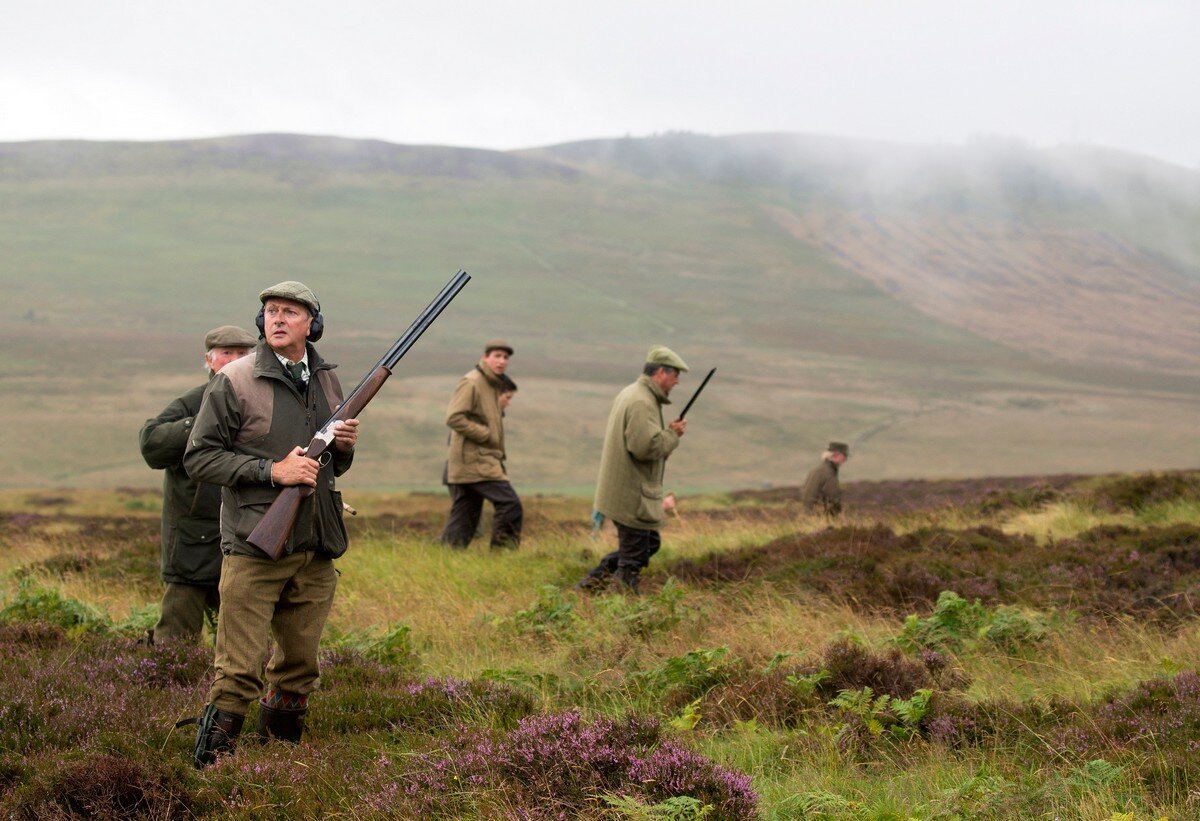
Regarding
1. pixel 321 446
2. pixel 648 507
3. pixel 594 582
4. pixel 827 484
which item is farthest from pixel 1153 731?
pixel 827 484

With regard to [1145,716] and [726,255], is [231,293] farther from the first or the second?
[1145,716]

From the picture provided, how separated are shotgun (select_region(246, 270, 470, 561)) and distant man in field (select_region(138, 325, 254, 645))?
175 centimetres

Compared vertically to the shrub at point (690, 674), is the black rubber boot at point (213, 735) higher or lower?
higher

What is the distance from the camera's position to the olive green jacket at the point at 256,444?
5438 millimetres

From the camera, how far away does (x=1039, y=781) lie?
16.7 ft

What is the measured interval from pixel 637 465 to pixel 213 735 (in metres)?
5.66

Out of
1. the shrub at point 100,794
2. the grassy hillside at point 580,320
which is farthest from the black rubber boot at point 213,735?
the grassy hillside at point 580,320

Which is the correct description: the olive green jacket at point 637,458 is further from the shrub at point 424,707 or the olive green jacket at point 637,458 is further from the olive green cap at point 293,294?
the olive green cap at point 293,294

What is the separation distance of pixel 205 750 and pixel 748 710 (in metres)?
2.84

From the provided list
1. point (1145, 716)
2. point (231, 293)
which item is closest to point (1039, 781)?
point (1145, 716)

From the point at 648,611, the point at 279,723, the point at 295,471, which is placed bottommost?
the point at 648,611

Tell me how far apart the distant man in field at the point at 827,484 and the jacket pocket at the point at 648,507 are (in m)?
7.23

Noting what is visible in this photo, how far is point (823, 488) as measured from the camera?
1800cm

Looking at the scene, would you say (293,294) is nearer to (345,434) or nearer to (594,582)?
(345,434)
